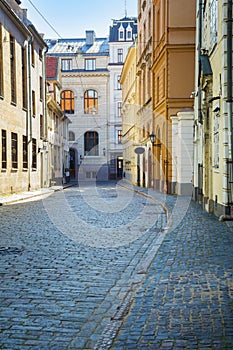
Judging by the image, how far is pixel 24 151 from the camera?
1207 inches

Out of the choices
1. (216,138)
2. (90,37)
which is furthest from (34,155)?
(90,37)

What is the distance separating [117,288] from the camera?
629 centimetres

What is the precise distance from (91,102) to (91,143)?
5.28m

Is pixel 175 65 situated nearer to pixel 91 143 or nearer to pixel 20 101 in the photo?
pixel 20 101

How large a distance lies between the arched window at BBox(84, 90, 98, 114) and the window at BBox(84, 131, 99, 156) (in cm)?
281

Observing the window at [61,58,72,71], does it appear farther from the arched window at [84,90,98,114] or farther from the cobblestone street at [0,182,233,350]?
the cobblestone street at [0,182,233,350]

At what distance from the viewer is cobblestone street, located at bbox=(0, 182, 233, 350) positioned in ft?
14.6

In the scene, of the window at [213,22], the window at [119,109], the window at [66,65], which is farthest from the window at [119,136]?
the window at [213,22]

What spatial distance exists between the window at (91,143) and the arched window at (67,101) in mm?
3755

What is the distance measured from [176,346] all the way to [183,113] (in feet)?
63.7

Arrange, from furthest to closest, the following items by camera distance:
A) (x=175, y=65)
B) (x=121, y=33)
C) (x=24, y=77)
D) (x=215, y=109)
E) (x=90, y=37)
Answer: (x=90, y=37) < (x=121, y=33) < (x=24, y=77) < (x=175, y=65) < (x=215, y=109)

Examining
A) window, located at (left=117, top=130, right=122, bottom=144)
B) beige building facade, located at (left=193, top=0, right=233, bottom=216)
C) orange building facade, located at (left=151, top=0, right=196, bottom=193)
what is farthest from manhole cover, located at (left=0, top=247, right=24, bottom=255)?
window, located at (left=117, top=130, right=122, bottom=144)

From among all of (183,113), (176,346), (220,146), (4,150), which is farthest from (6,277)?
(4,150)

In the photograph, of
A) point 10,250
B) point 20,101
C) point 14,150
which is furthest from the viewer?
point 20,101
